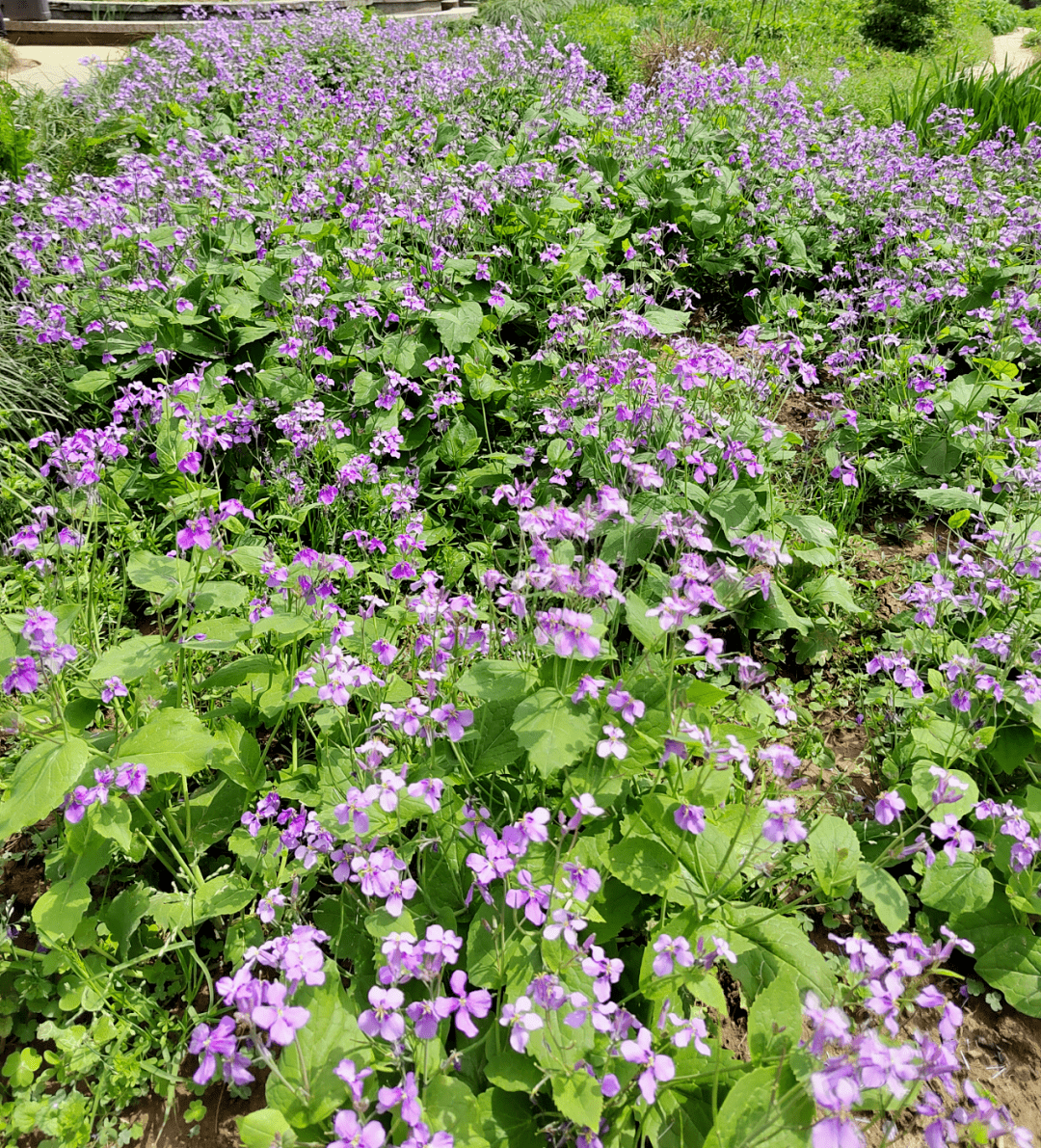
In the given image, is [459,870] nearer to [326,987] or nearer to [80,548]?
[326,987]

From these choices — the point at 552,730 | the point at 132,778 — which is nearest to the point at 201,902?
the point at 132,778

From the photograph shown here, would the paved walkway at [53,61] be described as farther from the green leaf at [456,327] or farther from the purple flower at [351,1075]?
the purple flower at [351,1075]

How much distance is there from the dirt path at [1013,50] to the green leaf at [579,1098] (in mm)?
18539

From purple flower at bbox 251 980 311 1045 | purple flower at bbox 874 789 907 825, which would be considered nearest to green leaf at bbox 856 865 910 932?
purple flower at bbox 874 789 907 825

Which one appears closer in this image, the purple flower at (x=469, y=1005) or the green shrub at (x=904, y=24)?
the purple flower at (x=469, y=1005)

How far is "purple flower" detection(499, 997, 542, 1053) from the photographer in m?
1.56

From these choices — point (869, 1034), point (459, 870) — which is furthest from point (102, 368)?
point (869, 1034)

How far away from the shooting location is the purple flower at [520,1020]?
5.13ft

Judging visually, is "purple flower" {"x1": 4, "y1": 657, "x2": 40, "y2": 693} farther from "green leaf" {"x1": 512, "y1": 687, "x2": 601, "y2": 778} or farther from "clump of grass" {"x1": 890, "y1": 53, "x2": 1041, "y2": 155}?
"clump of grass" {"x1": 890, "y1": 53, "x2": 1041, "y2": 155}

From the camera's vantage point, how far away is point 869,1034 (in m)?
1.32

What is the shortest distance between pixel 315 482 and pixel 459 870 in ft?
7.00

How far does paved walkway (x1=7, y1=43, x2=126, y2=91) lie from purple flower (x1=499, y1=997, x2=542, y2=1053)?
12480mm

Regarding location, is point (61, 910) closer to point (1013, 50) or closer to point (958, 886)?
point (958, 886)

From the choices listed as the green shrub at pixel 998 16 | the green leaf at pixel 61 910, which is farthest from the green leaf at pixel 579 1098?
the green shrub at pixel 998 16
